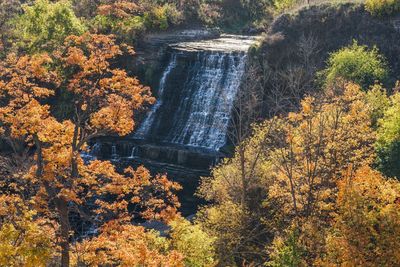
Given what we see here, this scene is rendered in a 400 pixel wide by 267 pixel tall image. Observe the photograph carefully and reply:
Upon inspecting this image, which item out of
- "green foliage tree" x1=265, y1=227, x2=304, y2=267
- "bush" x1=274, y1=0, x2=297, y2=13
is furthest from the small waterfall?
"bush" x1=274, y1=0, x2=297, y2=13

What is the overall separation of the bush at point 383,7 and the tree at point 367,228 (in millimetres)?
26665

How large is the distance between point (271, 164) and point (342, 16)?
22536mm

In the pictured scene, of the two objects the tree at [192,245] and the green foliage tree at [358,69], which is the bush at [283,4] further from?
the tree at [192,245]

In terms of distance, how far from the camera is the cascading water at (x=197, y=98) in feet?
143

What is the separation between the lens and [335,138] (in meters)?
25.4

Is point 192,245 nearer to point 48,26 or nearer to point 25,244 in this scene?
point 25,244

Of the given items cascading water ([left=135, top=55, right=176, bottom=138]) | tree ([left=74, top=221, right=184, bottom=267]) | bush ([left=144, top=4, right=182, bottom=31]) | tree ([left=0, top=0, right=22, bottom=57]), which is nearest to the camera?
tree ([left=74, top=221, right=184, bottom=267])

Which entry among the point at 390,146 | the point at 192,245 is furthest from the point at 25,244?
the point at 390,146

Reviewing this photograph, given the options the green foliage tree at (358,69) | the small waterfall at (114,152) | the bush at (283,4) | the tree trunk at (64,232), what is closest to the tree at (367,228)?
the tree trunk at (64,232)

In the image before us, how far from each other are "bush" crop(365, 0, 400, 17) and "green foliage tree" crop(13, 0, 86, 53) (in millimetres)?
28412

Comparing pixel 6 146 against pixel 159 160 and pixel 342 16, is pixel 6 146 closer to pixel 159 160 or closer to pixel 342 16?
pixel 159 160

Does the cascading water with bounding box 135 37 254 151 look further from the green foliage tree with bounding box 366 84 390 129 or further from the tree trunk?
the tree trunk

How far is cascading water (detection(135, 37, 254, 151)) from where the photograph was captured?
143 feet

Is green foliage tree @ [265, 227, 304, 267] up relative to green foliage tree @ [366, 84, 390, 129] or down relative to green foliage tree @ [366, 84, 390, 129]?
down
